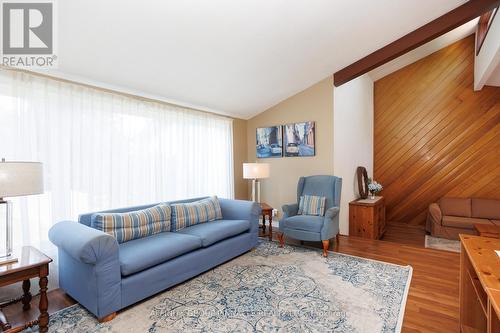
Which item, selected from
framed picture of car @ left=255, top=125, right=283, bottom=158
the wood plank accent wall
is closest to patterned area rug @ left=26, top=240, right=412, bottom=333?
framed picture of car @ left=255, top=125, right=283, bottom=158

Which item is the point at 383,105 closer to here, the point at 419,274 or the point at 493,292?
the point at 419,274

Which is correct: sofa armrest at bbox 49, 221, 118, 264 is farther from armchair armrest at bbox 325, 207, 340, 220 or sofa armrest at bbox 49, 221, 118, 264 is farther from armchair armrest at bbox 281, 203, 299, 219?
armchair armrest at bbox 325, 207, 340, 220

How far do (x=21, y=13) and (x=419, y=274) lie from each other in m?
4.50

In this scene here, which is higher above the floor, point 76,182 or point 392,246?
point 76,182

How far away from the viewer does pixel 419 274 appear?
2.80 meters

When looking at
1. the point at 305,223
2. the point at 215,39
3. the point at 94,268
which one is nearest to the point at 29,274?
the point at 94,268

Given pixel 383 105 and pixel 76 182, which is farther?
pixel 383 105

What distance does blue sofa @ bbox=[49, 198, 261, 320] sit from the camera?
195 cm

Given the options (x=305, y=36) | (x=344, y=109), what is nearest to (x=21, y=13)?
(x=305, y=36)

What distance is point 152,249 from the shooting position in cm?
234

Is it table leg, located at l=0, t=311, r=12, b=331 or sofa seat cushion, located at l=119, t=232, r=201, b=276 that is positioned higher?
sofa seat cushion, located at l=119, t=232, r=201, b=276

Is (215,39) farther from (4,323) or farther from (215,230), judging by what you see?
(4,323)

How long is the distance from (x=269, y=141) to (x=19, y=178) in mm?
3779

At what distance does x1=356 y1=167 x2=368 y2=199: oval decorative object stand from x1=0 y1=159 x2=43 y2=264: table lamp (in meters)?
4.66
